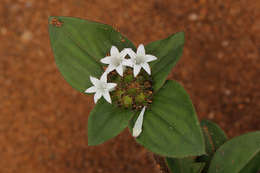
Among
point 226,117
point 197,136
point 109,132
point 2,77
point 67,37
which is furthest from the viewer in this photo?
point 2,77

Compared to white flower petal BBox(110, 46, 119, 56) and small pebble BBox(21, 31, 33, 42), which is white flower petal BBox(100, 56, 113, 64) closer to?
white flower petal BBox(110, 46, 119, 56)

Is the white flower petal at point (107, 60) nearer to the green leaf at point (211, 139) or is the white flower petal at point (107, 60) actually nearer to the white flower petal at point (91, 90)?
the white flower petal at point (91, 90)

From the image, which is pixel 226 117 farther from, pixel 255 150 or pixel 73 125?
pixel 73 125

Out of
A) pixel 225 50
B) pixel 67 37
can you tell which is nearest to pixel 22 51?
pixel 67 37

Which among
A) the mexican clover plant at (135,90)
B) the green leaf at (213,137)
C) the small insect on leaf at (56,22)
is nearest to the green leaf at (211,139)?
the green leaf at (213,137)

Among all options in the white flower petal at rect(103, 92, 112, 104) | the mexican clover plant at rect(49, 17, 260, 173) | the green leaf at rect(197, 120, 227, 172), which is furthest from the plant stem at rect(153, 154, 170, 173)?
the white flower petal at rect(103, 92, 112, 104)

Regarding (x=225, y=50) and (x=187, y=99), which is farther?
(x=225, y=50)
